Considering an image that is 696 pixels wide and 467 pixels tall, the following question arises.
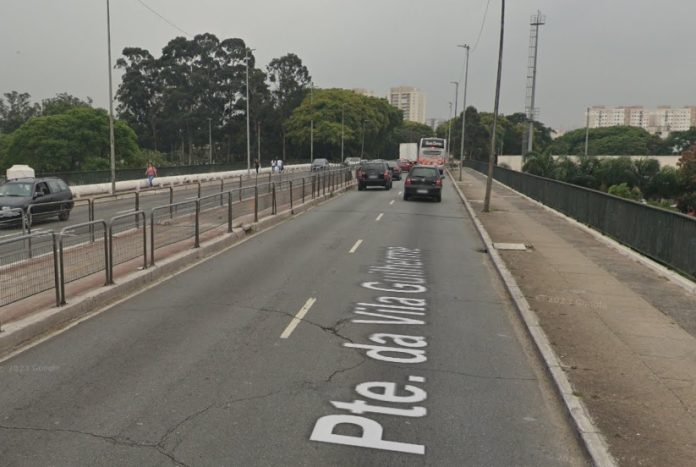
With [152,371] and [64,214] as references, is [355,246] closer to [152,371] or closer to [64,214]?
[152,371]

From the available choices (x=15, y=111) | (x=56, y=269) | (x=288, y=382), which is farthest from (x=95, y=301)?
(x=15, y=111)

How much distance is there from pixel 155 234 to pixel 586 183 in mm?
33812

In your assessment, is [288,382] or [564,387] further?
[288,382]

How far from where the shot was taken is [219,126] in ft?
320

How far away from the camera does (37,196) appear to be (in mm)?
21531

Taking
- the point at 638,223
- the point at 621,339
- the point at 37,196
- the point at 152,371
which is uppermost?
the point at 638,223

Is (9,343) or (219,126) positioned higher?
(219,126)

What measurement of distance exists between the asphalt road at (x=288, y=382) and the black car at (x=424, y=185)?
18.8 metres

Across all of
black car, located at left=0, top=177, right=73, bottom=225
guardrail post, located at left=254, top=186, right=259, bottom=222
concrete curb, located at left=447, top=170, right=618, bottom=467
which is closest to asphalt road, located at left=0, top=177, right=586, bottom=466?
A: concrete curb, located at left=447, top=170, right=618, bottom=467

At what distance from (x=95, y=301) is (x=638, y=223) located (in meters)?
12.5

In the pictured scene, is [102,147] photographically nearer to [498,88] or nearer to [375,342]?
[498,88]

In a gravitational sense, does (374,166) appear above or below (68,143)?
below

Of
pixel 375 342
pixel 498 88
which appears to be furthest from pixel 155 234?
pixel 498 88

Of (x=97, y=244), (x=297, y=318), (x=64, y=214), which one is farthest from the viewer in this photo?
(x=64, y=214)
